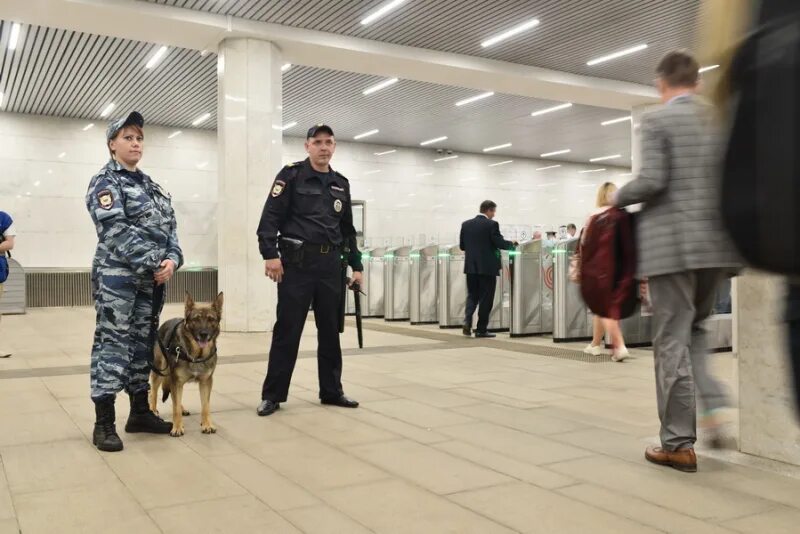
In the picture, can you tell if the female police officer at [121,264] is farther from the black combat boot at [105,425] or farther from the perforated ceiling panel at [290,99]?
the perforated ceiling panel at [290,99]

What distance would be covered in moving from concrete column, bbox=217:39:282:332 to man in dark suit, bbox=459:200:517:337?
311 cm

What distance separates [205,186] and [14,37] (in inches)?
334

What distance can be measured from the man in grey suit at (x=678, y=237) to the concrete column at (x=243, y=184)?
8.25 meters

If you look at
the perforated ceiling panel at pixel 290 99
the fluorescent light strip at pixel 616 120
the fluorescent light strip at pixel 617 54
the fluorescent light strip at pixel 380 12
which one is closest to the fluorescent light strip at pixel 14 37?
the perforated ceiling panel at pixel 290 99

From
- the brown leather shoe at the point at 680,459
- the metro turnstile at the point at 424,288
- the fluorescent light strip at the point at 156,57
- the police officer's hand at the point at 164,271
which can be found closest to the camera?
the brown leather shoe at the point at 680,459

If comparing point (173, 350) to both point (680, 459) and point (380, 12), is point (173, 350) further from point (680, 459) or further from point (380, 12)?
point (380, 12)

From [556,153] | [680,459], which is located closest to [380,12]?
[680,459]

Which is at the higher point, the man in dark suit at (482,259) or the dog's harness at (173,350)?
the man in dark suit at (482,259)

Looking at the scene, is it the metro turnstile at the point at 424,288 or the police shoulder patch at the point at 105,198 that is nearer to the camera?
the police shoulder patch at the point at 105,198

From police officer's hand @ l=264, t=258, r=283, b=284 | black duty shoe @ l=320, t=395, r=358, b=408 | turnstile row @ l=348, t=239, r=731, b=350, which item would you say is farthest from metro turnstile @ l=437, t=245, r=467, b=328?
police officer's hand @ l=264, t=258, r=283, b=284

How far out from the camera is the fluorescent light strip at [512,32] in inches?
445

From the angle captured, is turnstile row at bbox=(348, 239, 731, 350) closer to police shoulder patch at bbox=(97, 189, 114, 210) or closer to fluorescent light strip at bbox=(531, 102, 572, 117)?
police shoulder patch at bbox=(97, 189, 114, 210)

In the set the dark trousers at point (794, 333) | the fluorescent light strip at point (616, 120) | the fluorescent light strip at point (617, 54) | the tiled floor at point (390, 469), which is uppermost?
the fluorescent light strip at point (616, 120)

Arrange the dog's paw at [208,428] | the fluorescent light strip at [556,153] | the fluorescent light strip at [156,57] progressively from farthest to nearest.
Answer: the fluorescent light strip at [556,153] < the fluorescent light strip at [156,57] < the dog's paw at [208,428]
